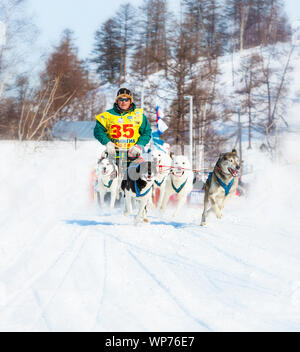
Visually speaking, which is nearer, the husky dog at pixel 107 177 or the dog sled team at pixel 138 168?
the dog sled team at pixel 138 168

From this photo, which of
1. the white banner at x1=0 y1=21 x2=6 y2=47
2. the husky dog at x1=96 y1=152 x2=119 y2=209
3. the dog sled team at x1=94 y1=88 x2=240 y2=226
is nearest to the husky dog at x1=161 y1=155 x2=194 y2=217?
the dog sled team at x1=94 y1=88 x2=240 y2=226

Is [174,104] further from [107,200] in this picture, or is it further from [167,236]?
[167,236]

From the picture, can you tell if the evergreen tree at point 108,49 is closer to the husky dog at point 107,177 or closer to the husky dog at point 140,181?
the husky dog at point 107,177

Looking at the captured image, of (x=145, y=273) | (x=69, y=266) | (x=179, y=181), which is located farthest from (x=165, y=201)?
(x=145, y=273)

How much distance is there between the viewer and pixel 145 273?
13.1 ft

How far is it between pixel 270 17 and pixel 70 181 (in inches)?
→ 1432

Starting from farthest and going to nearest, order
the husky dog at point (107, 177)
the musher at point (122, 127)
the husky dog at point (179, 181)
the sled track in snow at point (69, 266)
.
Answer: the husky dog at point (179, 181)
the husky dog at point (107, 177)
the musher at point (122, 127)
the sled track in snow at point (69, 266)

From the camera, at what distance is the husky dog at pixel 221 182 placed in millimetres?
6844

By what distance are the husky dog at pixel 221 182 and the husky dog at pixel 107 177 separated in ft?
6.10

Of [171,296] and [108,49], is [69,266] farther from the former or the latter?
[108,49]

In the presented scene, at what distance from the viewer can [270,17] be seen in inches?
1658

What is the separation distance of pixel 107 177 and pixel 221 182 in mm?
2516

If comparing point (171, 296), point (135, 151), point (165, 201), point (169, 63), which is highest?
point (169, 63)

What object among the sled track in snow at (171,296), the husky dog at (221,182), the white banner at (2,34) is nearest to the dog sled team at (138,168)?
the husky dog at (221,182)
